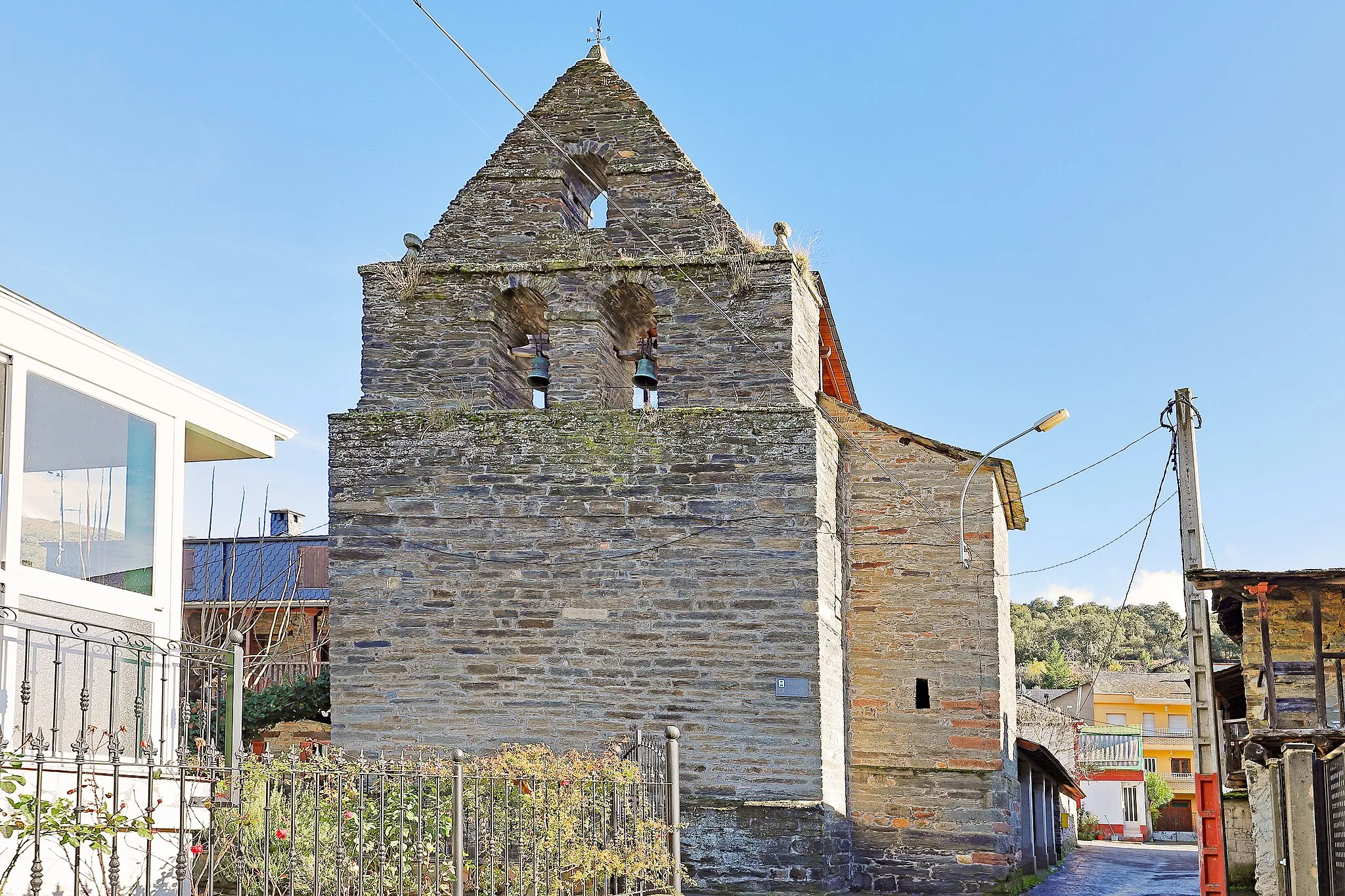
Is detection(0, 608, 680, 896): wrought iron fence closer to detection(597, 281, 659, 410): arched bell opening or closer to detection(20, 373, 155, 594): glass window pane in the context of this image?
detection(20, 373, 155, 594): glass window pane

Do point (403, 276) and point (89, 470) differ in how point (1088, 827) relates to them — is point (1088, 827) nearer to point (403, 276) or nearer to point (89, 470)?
point (403, 276)

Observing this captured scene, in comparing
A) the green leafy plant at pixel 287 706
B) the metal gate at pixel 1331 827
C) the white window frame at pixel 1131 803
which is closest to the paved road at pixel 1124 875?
the green leafy plant at pixel 287 706

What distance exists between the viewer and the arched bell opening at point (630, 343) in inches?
547

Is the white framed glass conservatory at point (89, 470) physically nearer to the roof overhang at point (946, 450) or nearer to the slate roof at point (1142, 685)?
the roof overhang at point (946, 450)

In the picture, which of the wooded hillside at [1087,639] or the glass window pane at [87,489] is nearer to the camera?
the glass window pane at [87,489]

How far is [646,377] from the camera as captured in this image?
13.7 m

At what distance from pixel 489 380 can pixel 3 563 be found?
24.9 feet

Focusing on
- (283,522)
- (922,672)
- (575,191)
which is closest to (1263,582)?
(922,672)

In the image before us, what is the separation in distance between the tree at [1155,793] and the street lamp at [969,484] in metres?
36.7

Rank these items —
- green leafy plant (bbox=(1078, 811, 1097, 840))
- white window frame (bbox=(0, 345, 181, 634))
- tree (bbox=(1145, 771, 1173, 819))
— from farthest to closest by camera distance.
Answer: tree (bbox=(1145, 771, 1173, 819)) < green leafy plant (bbox=(1078, 811, 1097, 840)) < white window frame (bbox=(0, 345, 181, 634))

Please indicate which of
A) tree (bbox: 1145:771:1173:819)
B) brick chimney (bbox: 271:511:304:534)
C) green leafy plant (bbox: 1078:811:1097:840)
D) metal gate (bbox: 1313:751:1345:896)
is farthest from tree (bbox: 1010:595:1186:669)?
metal gate (bbox: 1313:751:1345:896)

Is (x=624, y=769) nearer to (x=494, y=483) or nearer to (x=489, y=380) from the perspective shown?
(x=494, y=483)

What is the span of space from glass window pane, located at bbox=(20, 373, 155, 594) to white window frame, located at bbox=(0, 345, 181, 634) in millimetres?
48

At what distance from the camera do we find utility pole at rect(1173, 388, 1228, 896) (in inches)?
510
